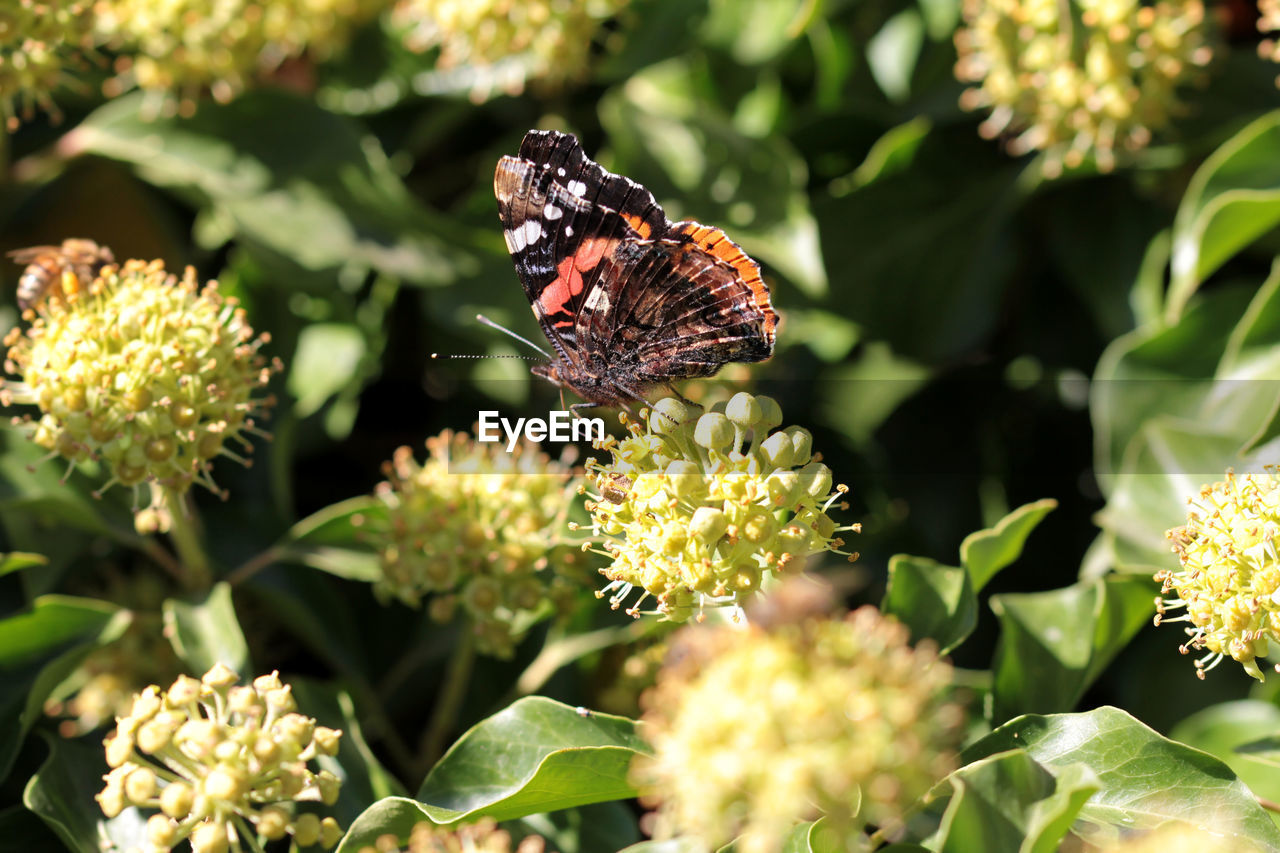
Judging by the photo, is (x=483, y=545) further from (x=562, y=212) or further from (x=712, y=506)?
(x=562, y=212)

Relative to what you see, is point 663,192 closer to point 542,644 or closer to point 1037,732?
point 542,644

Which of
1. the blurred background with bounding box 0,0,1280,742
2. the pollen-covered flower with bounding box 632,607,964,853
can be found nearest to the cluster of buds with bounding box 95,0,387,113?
the blurred background with bounding box 0,0,1280,742

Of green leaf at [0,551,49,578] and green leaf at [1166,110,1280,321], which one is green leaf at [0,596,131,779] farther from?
green leaf at [1166,110,1280,321]

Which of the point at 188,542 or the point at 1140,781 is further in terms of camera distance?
the point at 188,542

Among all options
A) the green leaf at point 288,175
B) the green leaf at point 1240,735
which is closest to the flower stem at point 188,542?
the green leaf at point 288,175

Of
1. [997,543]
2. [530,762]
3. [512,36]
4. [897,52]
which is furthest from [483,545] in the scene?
[897,52]

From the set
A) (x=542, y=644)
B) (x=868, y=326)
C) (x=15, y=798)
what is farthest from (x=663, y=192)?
(x=15, y=798)
